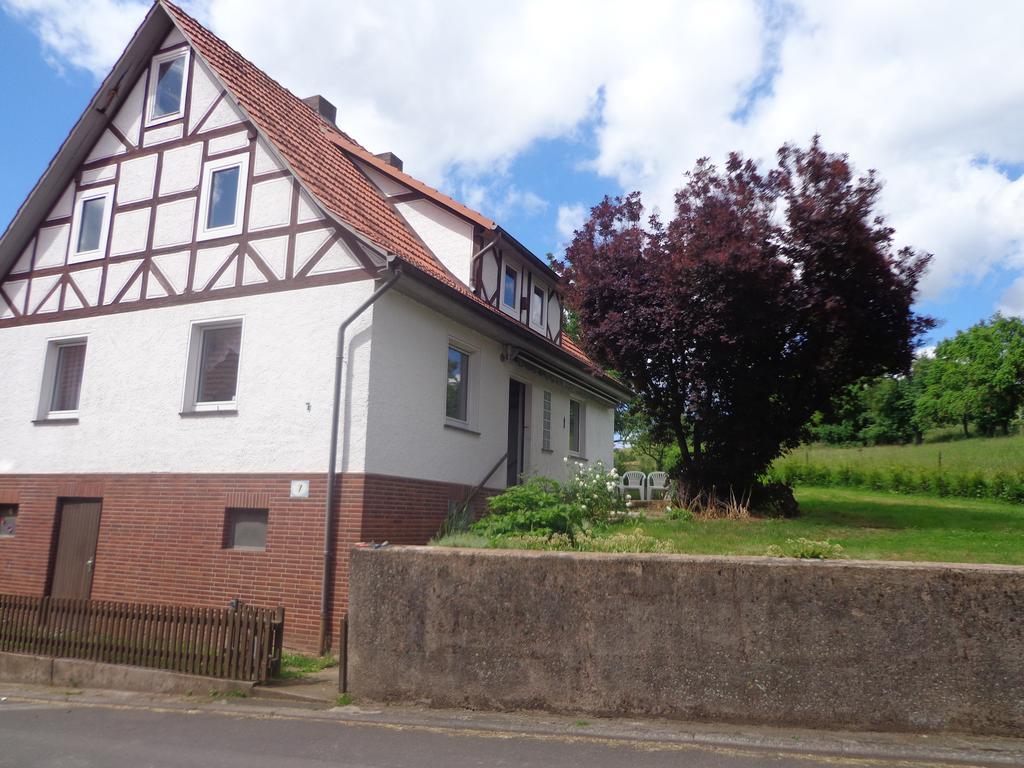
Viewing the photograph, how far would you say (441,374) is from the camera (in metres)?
12.4

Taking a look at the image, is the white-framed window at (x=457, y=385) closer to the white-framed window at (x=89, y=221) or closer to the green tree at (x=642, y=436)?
the green tree at (x=642, y=436)

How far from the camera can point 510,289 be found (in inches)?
617

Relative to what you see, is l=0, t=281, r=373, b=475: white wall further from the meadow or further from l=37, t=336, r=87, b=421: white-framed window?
the meadow

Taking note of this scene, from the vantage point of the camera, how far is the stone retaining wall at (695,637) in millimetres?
6285

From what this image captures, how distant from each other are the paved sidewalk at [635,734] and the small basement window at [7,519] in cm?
596

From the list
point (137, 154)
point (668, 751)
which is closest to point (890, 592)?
point (668, 751)

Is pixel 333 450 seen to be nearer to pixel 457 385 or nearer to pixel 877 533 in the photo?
pixel 457 385

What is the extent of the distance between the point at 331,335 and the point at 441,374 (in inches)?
83.7

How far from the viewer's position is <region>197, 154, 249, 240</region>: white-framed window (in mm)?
12211

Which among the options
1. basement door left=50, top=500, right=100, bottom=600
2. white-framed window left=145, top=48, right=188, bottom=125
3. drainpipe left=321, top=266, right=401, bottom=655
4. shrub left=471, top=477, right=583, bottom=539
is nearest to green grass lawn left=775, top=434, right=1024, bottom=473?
shrub left=471, top=477, right=583, bottom=539

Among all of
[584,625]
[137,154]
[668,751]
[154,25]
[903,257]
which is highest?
[154,25]

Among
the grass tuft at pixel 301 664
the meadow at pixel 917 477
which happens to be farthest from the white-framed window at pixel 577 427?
the grass tuft at pixel 301 664

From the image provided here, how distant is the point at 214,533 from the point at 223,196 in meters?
5.37

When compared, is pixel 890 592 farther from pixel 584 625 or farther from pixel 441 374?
pixel 441 374
